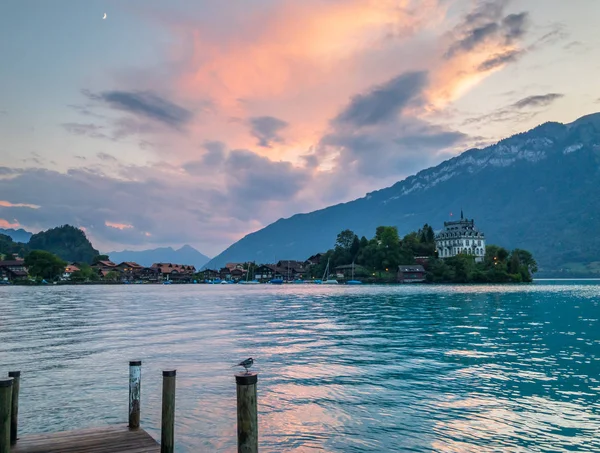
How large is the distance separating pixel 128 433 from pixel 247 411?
16.3ft

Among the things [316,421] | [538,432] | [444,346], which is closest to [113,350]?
[316,421]

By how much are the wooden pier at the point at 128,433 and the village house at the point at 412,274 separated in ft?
595

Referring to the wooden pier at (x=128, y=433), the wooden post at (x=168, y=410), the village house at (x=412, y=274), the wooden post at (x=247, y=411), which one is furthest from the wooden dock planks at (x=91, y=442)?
the village house at (x=412, y=274)

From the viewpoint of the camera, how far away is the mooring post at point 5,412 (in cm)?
887

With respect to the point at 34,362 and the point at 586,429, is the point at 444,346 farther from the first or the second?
the point at 34,362

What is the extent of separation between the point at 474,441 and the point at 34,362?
23.0 metres

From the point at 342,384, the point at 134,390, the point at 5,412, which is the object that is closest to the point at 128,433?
the point at 134,390

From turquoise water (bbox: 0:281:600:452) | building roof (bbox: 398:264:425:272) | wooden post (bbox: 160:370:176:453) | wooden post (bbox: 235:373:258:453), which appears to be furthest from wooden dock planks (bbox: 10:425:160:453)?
building roof (bbox: 398:264:425:272)

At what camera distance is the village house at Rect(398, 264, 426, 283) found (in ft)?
607

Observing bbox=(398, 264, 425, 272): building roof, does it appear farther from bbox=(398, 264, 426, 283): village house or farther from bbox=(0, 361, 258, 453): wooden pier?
bbox=(0, 361, 258, 453): wooden pier

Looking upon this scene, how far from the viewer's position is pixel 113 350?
92.6ft

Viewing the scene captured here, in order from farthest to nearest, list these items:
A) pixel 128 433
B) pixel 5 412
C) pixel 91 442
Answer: pixel 128 433
pixel 91 442
pixel 5 412

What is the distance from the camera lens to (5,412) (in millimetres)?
8898

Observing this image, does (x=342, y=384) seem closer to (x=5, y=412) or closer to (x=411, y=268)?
(x=5, y=412)
